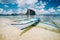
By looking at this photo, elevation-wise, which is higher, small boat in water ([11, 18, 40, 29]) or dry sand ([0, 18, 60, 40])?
small boat in water ([11, 18, 40, 29])

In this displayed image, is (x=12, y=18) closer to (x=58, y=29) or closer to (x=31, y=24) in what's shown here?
(x=31, y=24)

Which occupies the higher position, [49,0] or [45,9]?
[49,0]

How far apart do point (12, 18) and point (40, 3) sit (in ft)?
1.53

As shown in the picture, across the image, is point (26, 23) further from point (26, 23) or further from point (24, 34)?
point (24, 34)

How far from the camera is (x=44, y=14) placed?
1509 millimetres

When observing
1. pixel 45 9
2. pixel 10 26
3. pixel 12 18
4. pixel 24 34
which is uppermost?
pixel 45 9

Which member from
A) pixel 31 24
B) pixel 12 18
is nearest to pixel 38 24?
pixel 31 24

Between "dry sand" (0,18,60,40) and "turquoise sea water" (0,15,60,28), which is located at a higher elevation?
"turquoise sea water" (0,15,60,28)

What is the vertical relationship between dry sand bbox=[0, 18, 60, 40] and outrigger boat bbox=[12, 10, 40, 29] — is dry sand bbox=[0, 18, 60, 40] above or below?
below

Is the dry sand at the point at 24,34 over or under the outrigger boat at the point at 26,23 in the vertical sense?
under

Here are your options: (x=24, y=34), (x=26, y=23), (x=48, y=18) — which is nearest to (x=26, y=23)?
(x=26, y=23)

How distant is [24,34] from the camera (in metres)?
1.44

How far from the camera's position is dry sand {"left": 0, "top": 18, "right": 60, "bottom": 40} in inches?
56.2

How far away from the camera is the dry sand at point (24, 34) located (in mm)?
1427
